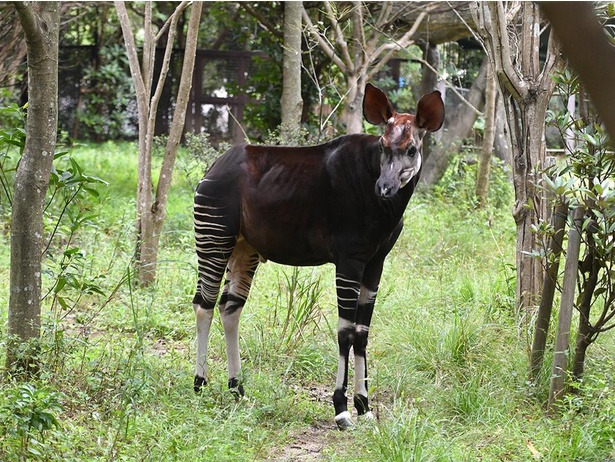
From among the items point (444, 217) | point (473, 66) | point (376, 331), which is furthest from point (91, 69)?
point (376, 331)

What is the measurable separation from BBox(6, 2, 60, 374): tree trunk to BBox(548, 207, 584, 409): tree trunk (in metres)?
2.42

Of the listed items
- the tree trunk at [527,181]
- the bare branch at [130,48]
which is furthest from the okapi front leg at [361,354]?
the bare branch at [130,48]

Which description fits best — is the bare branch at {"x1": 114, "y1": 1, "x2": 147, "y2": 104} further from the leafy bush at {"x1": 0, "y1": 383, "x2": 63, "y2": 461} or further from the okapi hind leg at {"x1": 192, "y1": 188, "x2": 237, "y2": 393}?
the leafy bush at {"x1": 0, "y1": 383, "x2": 63, "y2": 461}

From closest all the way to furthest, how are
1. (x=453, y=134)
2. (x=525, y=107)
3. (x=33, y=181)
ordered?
(x=33, y=181)
(x=525, y=107)
(x=453, y=134)

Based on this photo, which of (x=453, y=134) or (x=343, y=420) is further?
(x=453, y=134)

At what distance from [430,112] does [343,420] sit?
1.53 m

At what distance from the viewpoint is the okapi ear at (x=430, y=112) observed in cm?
393

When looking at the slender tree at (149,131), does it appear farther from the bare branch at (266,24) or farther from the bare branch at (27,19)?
the bare branch at (266,24)

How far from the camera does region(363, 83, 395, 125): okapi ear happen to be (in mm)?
4077

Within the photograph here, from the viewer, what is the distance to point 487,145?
29.0ft

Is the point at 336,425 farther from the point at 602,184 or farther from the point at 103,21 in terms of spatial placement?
the point at 103,21

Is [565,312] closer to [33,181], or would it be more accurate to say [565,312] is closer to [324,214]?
[324,214]

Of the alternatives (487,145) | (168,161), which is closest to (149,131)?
(168,161)

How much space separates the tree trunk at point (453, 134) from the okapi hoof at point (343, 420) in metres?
6.90
